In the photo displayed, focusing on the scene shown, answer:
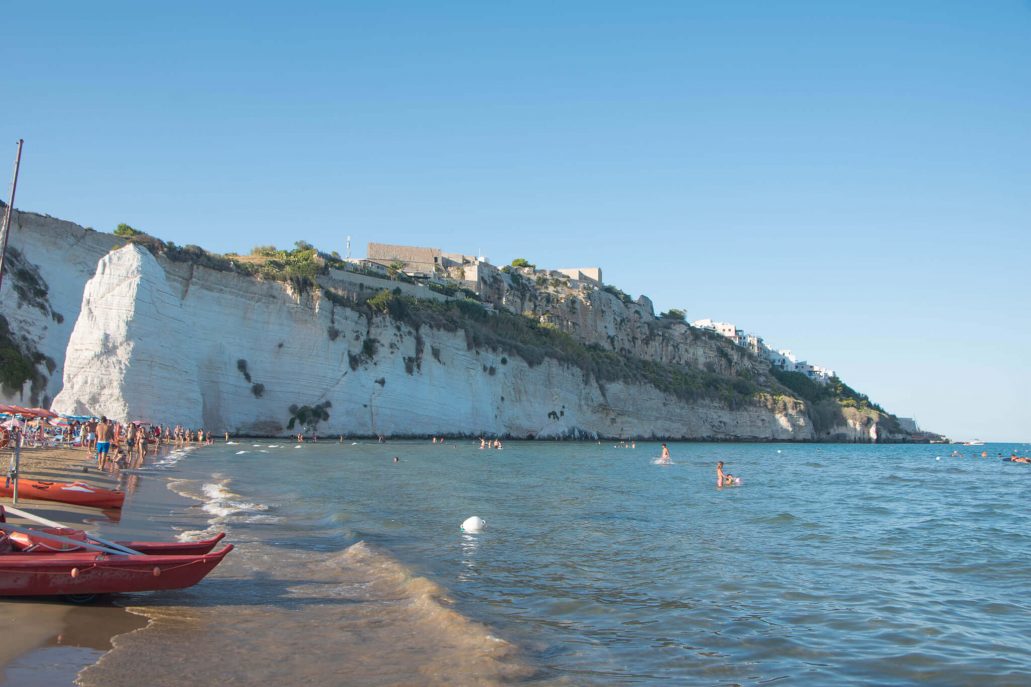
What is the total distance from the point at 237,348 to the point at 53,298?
32.2ft

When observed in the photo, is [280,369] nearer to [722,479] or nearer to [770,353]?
[722,479]

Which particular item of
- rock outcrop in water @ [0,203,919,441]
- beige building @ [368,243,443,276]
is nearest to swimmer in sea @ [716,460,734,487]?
rock outcrop in water @ [0,203,919,441]

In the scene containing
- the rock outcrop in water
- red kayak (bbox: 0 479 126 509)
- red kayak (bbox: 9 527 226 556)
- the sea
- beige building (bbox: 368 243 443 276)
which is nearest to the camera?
the sea

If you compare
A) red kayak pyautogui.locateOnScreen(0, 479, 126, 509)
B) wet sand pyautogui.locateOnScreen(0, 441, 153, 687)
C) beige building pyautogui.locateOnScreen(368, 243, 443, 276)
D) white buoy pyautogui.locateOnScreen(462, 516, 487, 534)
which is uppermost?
beige building pyautogui.locateOnScreen(368, 243, 443, 276)

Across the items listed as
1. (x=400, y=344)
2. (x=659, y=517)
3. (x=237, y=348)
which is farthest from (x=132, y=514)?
(x=400, y=344)

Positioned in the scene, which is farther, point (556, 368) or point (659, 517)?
point (556, 368)

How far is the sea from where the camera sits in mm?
5797

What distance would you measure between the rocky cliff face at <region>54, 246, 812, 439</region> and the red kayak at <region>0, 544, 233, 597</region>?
92.5 ft

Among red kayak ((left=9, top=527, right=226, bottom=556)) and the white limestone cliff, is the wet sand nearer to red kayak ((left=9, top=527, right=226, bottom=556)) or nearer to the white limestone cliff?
red kayak ((left=9, top=527, right=226, bottom=556))

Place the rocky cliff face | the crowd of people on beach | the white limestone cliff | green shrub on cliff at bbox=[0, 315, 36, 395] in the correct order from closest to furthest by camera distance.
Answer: the crowd of people on beach → green shrub on cliff at bbox=[0, 315, 36, 395] → the white limestone cliff → the rocky cliff face

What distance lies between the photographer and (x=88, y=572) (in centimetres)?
649

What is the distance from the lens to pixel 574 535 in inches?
498

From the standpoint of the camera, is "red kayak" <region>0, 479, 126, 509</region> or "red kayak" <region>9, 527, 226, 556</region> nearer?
"red kayak" <region>9, 527, 226, 556</region>

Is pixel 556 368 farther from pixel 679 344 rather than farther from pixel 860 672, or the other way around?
pixel 860 672
